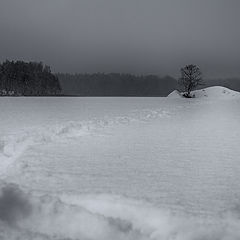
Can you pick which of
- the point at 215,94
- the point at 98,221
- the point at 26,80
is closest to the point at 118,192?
the point at 98,221

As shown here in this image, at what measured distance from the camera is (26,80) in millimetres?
94000

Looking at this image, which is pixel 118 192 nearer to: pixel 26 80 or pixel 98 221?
pixel 98 221

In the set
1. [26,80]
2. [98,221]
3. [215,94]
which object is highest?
[26,80]

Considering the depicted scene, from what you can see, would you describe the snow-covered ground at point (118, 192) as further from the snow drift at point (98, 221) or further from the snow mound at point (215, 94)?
the snow mound at point (215, 94)

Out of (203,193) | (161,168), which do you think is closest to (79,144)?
(161,168)

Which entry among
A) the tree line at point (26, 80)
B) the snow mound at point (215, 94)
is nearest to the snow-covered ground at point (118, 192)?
the snow mound at point (215, 94)

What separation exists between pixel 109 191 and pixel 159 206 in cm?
83

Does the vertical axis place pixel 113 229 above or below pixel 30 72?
below

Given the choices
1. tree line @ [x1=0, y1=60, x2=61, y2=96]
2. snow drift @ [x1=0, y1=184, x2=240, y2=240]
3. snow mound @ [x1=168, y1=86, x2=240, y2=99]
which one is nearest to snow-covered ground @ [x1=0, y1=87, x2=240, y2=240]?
snow drift @ [x1=0, y1=184, x2=240, y2=240]

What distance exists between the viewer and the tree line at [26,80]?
9288 cm

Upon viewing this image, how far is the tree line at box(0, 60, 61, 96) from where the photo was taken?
92875 millimetres

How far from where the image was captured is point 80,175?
5.47m

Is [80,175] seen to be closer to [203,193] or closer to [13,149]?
[203,193]

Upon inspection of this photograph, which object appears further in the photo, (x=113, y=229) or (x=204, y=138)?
(x=204, y=138)
